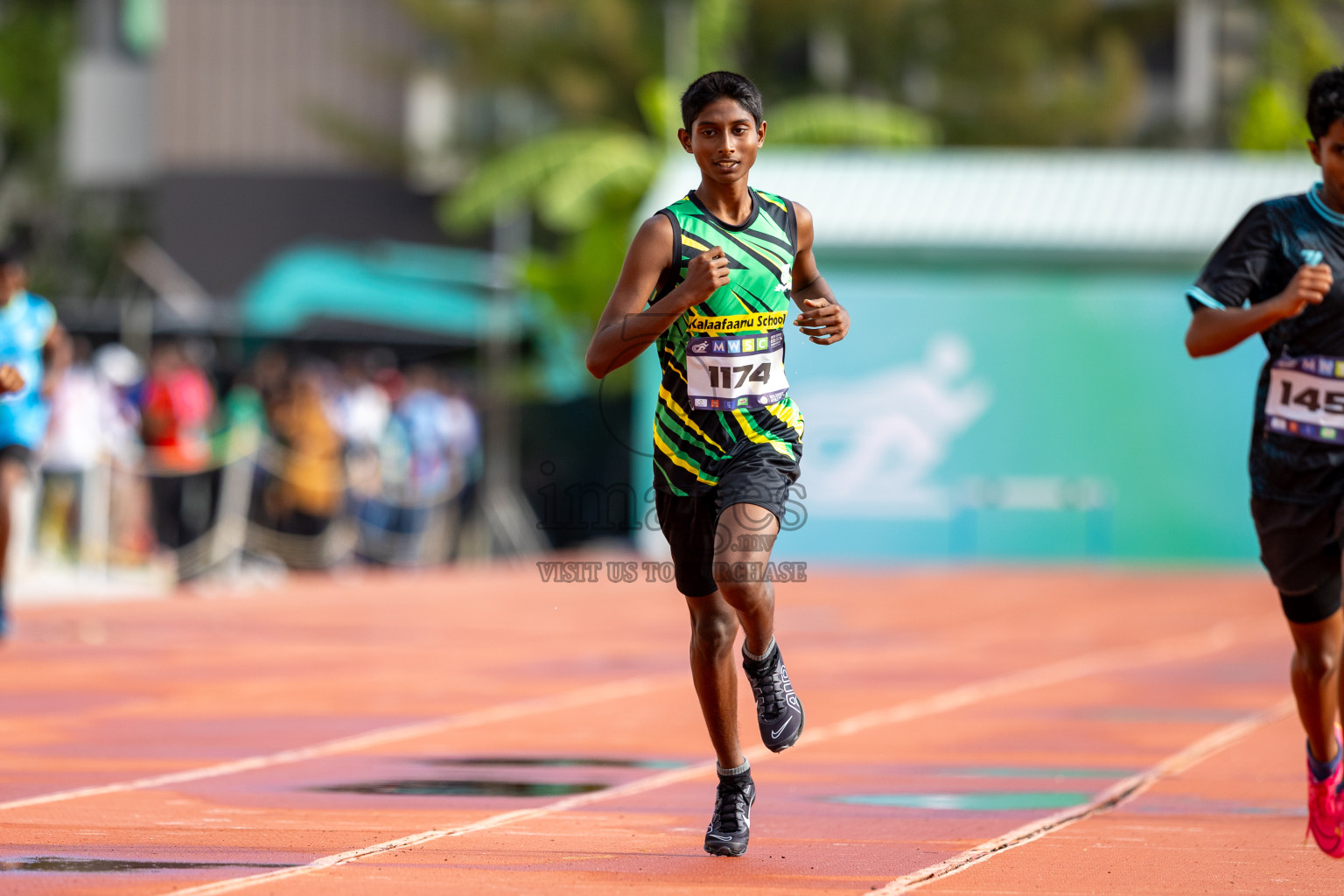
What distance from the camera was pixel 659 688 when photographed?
10.8m

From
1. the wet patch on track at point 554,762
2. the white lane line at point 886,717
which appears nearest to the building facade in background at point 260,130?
the white lane line at point 886,717

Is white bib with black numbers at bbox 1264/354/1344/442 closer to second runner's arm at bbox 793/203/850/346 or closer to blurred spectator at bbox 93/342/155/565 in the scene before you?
second runner's arm at bbox 793/203/850/346

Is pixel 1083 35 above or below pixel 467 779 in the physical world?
above

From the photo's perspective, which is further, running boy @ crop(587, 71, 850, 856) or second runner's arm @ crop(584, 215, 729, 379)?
running boy @ crop(587, 71, 850, 856)

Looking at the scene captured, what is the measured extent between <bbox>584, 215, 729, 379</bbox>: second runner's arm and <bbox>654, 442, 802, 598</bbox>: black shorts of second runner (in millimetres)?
413

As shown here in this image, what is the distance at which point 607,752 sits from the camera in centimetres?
827

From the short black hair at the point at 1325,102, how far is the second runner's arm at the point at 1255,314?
0.40 metres

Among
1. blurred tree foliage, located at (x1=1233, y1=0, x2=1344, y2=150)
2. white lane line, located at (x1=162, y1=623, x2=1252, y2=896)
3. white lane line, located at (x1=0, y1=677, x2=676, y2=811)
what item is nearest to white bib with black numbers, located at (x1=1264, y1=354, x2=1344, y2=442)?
white lane line, located at (x1=162, y1=623, x2=1252, y2=896)

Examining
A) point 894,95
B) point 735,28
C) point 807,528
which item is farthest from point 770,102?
point 807,528

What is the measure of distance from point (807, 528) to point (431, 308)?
1159 cm

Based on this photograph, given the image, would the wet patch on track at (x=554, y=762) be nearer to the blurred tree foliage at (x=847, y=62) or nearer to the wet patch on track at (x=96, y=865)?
the wet patch on track at (x=96, y=865)

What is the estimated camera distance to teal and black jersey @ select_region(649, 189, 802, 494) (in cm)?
565

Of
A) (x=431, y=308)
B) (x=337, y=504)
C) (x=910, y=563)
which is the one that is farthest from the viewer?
(x=431, y=308)

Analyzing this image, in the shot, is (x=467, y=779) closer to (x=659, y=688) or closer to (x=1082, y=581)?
(x=659, y=688)
